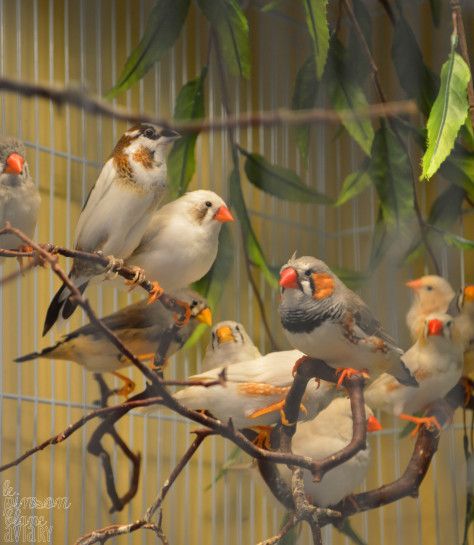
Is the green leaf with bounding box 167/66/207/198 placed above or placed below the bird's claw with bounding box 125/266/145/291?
above

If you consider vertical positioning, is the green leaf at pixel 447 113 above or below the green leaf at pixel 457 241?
above

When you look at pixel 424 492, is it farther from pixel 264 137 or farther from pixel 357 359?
pixel 264 137

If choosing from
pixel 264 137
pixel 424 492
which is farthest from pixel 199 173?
pixel 424 492

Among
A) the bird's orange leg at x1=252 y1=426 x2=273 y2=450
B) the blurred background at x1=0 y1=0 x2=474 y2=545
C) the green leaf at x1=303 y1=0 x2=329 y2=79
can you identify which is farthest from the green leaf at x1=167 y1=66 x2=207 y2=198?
the bird's orange leg at x1=252 y1=426 x2=273 y2=450

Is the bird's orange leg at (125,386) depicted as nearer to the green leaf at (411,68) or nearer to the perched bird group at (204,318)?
the perched bird group at (204,318)

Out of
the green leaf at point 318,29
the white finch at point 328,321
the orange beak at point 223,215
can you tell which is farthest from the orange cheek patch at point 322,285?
the green leaf at point 318,29

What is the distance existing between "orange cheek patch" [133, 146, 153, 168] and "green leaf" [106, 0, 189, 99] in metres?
0.08

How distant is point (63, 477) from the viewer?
28.0 inches

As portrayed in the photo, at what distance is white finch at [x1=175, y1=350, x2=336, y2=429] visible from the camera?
2.38 feet

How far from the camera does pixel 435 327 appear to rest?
823 millimetres

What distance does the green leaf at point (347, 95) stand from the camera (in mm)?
830

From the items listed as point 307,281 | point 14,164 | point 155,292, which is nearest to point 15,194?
point 14,164

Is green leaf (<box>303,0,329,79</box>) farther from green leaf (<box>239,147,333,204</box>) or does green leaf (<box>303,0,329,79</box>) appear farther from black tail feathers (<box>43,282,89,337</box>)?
black tail feathers (<box>43,282,89,337</box>)

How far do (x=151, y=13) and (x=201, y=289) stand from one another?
10.7 inches
